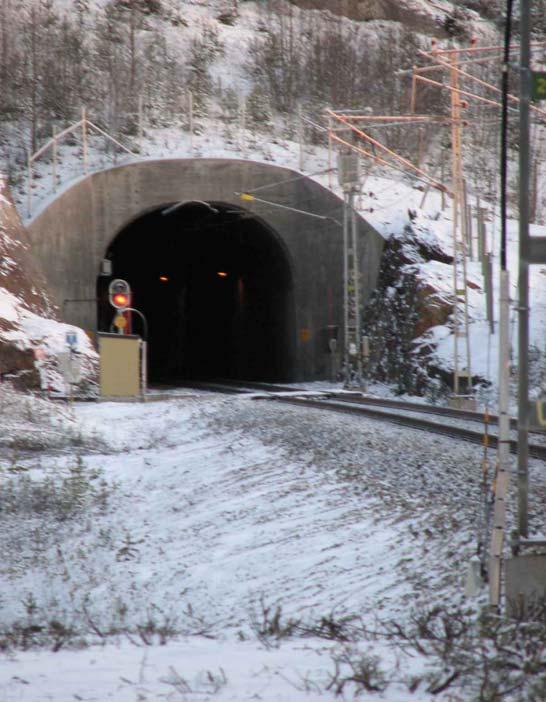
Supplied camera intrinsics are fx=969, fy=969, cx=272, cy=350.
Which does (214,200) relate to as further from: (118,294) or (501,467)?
(501,467)

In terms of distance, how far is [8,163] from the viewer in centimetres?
3759

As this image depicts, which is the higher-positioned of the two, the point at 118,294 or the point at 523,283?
the point at 118,294

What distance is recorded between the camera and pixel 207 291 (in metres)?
47.1

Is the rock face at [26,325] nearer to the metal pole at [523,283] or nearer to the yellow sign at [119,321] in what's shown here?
the yellow sign at [119,321]

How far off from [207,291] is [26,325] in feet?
80.4

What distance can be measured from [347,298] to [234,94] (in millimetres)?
23938

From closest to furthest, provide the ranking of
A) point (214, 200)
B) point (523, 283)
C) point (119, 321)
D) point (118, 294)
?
point (523, 283) → point (118, 294) → point (119, 321) → point (214, 200)

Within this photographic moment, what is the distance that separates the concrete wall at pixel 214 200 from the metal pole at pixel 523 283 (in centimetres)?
2536

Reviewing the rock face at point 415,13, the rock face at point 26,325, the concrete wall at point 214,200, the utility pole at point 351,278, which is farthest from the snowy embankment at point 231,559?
the rock face at point 415,13

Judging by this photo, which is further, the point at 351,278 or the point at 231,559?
the point at 351,278

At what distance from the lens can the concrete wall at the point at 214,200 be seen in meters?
31.0

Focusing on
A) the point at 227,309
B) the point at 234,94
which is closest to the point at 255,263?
the point at 227,309

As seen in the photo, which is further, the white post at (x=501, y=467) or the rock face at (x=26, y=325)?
Answer: the rock face at (x=26, y=325)

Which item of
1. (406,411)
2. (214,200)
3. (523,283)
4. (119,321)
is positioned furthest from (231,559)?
(214,200)
